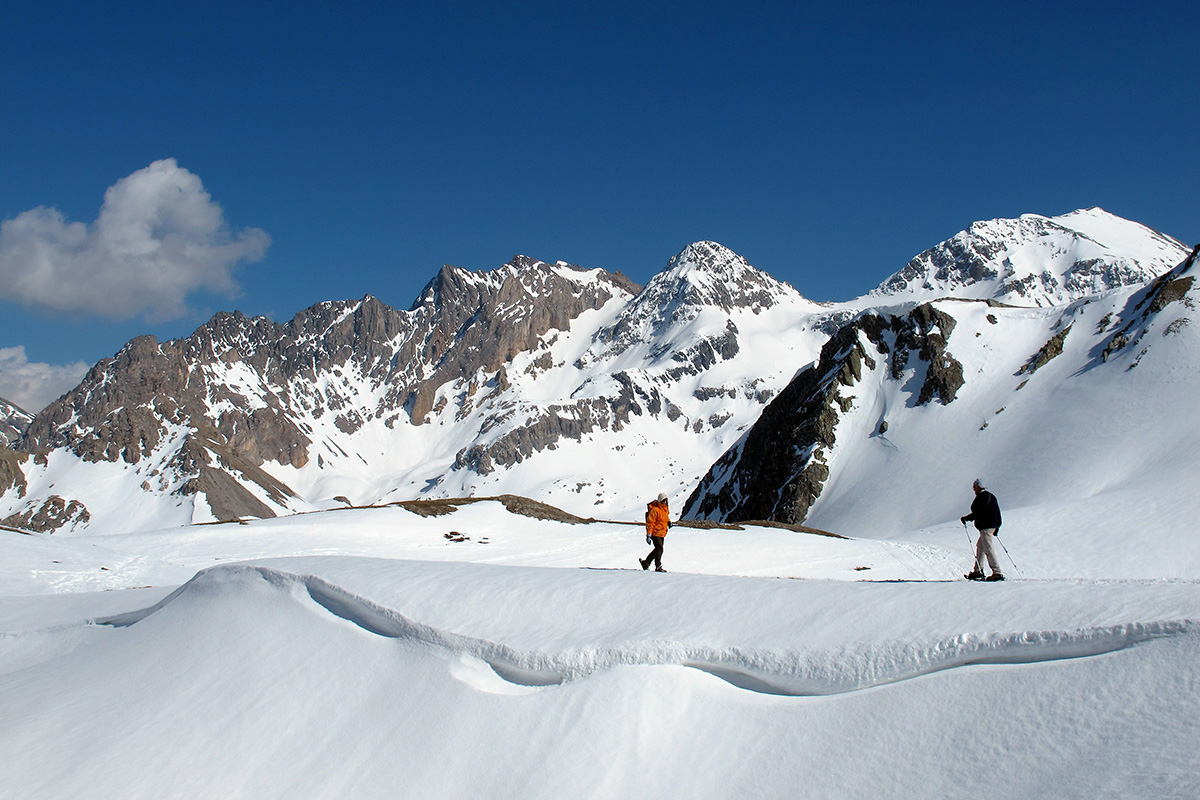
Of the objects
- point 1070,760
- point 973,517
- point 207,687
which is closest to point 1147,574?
point 973,517

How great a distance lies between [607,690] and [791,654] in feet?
6.98

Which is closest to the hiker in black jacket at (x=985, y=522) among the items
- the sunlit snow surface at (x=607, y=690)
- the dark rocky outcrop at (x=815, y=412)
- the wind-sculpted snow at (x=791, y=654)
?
the sunlit snow surface at (x=607, y=690)

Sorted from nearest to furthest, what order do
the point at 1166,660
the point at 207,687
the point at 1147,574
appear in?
the point at 1166,660 → the point at 207,687 → the point at 1147,574

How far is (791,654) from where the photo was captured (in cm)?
805

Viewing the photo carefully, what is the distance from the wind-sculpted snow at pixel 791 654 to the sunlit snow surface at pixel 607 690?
26 millimetres

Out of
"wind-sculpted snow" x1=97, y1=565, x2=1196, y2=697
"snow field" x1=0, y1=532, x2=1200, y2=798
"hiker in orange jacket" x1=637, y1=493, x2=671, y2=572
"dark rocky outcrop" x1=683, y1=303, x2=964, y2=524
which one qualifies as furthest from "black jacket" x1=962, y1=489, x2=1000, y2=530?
"dark rocky outcrop" x1=683, y1=303, x2=964, y2=524

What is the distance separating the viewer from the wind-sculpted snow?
6.89 metres

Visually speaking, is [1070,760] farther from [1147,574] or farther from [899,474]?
[899,474]

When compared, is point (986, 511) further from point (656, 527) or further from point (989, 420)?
point (989, 420)

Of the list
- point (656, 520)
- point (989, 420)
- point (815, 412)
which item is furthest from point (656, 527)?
point (815, 412)

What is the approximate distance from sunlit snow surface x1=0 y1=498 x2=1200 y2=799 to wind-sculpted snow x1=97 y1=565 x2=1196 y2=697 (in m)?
0.03

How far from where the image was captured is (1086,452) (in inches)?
2025

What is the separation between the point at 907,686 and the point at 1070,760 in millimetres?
1652

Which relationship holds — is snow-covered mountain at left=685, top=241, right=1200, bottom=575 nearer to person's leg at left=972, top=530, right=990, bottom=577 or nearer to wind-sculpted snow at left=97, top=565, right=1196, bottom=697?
Result: person's leg at left=972, top=530, right=990, bottom=577
